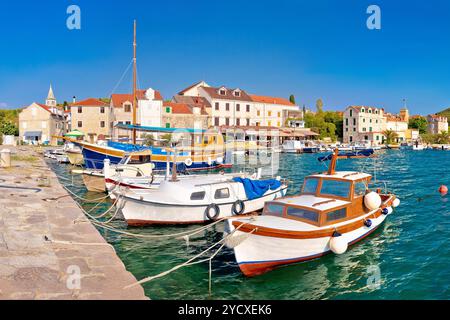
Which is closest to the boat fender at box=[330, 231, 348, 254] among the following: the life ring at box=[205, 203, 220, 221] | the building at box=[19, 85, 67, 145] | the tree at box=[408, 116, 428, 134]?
the life ring at box=[205, 203, 220, 221]

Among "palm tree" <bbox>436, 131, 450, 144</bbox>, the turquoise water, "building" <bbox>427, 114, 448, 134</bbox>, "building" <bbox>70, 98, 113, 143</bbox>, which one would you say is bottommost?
the turquoise water

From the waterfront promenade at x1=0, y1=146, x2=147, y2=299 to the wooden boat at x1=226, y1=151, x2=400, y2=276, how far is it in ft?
12.0

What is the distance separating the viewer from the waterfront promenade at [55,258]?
7648mm

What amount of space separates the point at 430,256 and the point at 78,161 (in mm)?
40190

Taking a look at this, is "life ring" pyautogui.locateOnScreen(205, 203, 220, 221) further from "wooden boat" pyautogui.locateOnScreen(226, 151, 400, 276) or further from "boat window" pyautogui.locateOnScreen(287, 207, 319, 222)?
"boat window" pyautogui.locateOnScreen(287, 207, 319, 222)

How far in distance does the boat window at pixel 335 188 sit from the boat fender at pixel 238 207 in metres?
4.80

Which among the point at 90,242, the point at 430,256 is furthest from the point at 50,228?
the point at 430,256

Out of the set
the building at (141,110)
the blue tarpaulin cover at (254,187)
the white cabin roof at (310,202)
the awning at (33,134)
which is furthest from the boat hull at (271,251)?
the awning at (33,134)

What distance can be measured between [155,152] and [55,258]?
27.3 meters

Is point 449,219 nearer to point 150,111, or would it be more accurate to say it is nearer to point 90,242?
point 90,242

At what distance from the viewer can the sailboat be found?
3284cm

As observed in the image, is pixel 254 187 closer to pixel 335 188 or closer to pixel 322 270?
pixel 335 188

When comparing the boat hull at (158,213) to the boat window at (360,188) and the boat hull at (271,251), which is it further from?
the boat window at (360,188)

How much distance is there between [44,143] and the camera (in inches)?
3189
